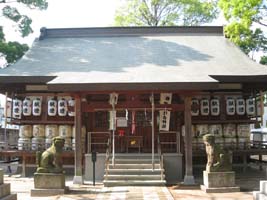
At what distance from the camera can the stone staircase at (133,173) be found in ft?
42.9

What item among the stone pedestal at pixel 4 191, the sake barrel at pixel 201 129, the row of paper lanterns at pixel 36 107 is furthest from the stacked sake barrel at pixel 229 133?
the stone pedestal at pixel 4 191

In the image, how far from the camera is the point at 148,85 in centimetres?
1277

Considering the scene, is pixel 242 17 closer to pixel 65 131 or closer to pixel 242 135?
pixel 242 135

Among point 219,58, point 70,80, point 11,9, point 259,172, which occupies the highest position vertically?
point 11,9

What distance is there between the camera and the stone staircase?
1306cm

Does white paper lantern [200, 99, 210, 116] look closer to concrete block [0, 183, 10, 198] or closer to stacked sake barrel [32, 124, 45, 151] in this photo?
stacked sake barrel [32, 124, 45, 151]

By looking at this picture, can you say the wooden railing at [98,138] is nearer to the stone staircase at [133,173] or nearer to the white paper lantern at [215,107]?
the stone staircase at [133,173]

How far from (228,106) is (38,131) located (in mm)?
8065

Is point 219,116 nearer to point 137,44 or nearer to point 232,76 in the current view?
point 232,76

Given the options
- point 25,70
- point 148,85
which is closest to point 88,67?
point 25,70

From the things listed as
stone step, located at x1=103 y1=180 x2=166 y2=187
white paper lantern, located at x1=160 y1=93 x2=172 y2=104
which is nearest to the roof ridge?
white paper lantern, located at x1=160 y1=93 x2=172 y2=104

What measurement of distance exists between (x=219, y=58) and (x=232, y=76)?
2443mm

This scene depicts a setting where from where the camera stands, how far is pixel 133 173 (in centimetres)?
1366

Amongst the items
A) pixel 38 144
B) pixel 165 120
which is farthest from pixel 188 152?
pixel 38 144
